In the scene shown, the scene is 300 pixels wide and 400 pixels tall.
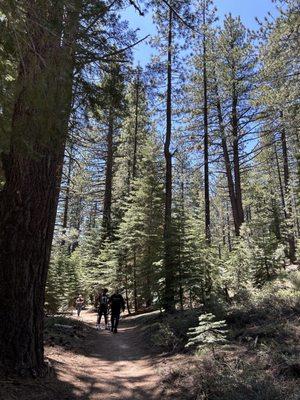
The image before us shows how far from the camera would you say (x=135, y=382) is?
7488mm

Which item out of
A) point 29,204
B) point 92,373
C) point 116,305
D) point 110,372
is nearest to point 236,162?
point 116,305

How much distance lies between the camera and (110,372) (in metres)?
8.25

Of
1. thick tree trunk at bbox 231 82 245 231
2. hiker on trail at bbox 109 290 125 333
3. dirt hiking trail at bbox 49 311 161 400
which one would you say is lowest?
dirt hiking trail at bbox 49 311 161 400

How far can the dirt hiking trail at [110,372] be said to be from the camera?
21.9 ft

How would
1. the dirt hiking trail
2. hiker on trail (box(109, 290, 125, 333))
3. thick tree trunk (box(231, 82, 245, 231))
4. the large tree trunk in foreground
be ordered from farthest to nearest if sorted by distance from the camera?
thick tree trunk (box(231, 82, 245, 231)) < hiker on trail (box(109, 290, 125, 333)) < the dirt hiking trail < the large tree trunk in foreground

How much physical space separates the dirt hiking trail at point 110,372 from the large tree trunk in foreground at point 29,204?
104 centimetres

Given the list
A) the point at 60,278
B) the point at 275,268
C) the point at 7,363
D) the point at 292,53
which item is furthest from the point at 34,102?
the point at 60,278

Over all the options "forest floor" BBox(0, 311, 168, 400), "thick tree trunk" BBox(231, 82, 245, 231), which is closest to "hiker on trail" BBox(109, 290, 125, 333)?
"forest floor" BBox(0, 311, 168, 400)

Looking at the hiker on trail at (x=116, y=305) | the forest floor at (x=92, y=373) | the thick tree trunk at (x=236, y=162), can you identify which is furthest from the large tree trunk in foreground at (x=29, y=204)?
the thick tree trunk at (x=236, y=162)

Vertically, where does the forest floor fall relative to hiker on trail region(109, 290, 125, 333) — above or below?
below

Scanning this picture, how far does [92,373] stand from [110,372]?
47cm

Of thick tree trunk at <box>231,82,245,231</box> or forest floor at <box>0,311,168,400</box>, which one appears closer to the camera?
forest floor at <box>0,311,168,400</box>

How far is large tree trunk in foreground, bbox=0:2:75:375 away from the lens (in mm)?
5852

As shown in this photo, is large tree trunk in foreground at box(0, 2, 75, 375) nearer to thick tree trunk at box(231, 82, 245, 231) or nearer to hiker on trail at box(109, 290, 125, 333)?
hiker on trail at box(109, 290, 125, 333)
